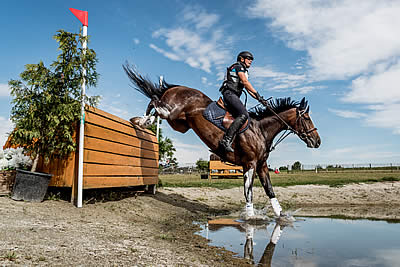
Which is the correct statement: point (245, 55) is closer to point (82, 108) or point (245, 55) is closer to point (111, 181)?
point (82, 108)

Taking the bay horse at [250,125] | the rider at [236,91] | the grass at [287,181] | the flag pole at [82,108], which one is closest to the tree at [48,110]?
the flag pole at [82,108]

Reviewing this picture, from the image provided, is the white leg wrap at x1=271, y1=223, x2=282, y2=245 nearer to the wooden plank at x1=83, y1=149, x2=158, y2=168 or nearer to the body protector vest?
the body protector vest

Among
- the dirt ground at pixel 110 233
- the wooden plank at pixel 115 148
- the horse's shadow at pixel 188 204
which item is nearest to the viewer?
the dirt ground at pixel 110 233

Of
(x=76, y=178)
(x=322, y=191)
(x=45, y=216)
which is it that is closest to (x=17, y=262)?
(x=45, y=216)

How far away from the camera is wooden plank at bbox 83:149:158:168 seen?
577 cm

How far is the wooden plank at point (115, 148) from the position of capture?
230 inches

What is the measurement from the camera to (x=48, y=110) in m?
5.57

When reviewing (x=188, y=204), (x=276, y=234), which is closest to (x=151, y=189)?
(x=188, y=204)

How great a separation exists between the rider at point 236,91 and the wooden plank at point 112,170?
2.46m

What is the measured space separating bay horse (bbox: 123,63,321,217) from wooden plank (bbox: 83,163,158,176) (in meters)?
1.16

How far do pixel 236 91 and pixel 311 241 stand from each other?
10.3 ft

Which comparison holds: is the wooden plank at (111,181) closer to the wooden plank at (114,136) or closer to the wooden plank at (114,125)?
the wooden plank at (114,136)

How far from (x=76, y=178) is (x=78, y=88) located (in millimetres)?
1759

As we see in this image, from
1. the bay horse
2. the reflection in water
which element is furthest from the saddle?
the reflection in water
